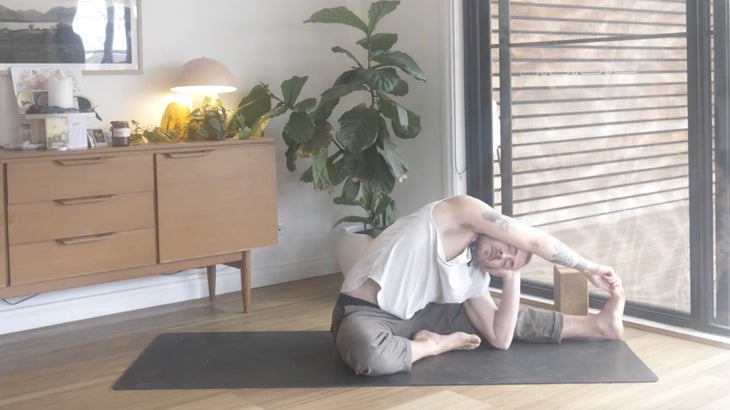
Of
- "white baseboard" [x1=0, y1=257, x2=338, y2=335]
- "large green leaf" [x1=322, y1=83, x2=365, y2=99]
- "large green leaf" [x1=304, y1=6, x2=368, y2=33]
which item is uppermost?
"large green leaf" [x1=304, y1=6, x2=368, y2=33]

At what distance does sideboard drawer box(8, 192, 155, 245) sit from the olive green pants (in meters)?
1.05

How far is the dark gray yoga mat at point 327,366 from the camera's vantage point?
130 inches

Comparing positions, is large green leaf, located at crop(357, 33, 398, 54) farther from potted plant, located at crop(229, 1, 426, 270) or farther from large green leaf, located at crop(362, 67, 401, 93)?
large green leaf, located at crop(362, 67, 401, 93)

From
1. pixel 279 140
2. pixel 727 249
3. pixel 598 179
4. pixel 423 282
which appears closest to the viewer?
pixel 423 282

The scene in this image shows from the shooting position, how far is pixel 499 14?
4.80 meters

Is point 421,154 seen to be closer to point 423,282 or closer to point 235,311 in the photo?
point 235,311

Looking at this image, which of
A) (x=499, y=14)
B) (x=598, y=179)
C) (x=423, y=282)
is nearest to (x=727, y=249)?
(x=598, y=179)

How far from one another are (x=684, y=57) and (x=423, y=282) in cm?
151

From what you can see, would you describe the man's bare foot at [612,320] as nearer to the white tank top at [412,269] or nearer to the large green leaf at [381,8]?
the white tank top at [412,269]

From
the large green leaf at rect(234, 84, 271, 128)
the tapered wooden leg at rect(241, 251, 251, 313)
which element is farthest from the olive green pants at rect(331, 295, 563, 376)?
the large green leaf at rect(234, 84, 271, 128)

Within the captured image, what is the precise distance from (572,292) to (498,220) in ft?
2.00

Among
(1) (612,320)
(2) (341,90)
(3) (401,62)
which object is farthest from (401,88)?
(1) (612,320)

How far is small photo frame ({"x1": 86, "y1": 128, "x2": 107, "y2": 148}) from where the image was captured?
406 centimetres

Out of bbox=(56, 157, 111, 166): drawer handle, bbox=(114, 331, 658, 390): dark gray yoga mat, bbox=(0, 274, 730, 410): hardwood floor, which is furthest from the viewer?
bbox=(56, 157, 111, 166): drawer handle
